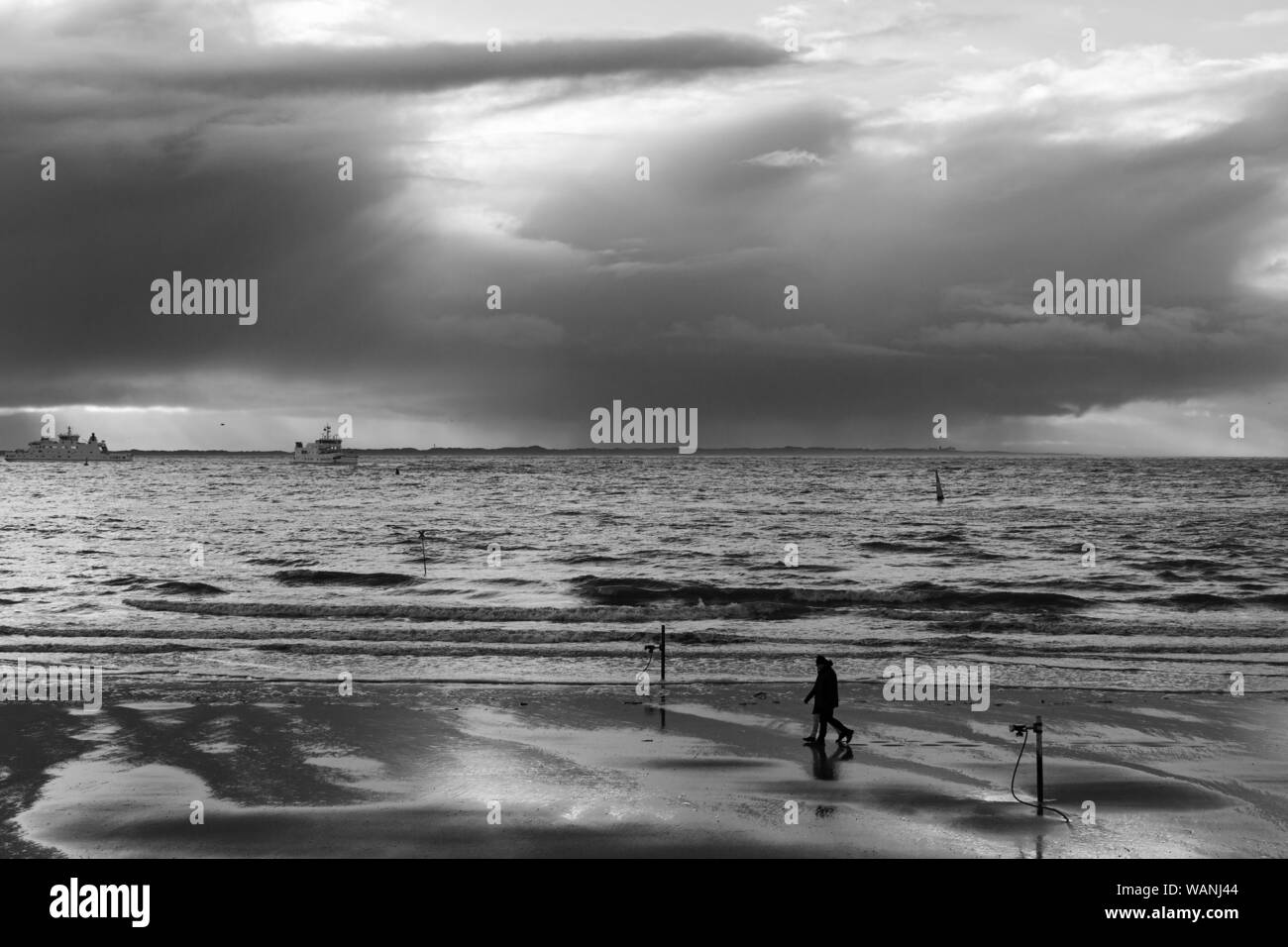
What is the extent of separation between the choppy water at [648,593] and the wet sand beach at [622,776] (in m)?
3.45

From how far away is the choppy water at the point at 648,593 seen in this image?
27.3 metres

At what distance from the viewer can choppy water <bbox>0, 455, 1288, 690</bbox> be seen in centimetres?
2733

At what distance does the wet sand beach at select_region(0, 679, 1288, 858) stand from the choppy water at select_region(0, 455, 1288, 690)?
11.3ft

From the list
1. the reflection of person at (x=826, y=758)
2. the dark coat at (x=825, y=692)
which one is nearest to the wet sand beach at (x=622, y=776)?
the reflection of person at (x=826, y=758)

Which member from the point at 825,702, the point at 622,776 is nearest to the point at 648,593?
the point at 825,702

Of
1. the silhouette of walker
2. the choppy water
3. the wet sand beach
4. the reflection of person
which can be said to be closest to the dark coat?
the silhouette of walker

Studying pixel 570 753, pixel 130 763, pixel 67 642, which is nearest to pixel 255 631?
pixel 67 642

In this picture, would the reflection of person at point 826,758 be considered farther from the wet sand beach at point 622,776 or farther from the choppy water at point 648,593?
the choppy water at point 648,593

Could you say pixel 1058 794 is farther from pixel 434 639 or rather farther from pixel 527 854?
pixel 434 639

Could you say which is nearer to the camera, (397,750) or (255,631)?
(397,750)

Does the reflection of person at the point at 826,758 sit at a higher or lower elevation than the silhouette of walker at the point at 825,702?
lower
